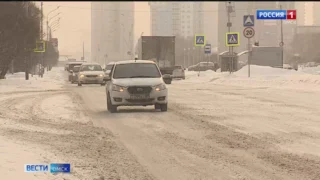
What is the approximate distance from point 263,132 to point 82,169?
210 inches

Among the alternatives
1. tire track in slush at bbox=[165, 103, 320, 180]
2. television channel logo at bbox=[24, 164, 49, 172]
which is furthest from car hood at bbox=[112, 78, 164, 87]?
television channel logo at bbox=[24, 164, 49, 172]

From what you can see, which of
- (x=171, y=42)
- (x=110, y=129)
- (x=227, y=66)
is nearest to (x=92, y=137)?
(x=110, y=129)

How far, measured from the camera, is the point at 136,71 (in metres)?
18.6

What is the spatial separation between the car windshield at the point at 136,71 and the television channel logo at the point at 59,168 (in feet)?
33.2

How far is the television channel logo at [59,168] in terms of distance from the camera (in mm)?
7924

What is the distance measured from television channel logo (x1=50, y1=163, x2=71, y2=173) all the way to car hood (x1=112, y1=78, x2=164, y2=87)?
29.7 feet

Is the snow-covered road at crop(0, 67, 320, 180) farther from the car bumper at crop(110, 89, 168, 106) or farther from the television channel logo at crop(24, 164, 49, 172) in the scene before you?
the car bumper at crop(110, 89, 168, 106)

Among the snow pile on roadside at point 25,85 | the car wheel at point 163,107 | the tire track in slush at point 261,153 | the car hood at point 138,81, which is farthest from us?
the snow pile on roadside at point 25,85

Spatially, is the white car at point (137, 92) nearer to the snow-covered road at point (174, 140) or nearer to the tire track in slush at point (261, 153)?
the snow-covered road at point (174, 140)

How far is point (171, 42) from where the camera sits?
4241cm

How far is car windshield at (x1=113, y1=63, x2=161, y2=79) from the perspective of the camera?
1845 cm

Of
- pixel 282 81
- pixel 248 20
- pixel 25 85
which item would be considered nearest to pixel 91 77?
pixel 25 85

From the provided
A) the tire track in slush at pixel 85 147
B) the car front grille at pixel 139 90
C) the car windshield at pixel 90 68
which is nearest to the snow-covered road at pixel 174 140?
the tire track in slush at pixel 85 147

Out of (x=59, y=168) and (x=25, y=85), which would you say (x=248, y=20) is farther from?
(x=59, y=168)
